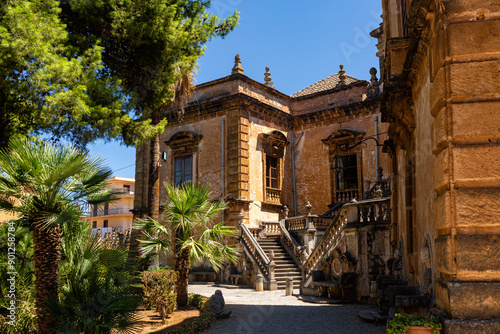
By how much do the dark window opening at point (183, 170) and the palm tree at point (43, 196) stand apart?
13.8 meters

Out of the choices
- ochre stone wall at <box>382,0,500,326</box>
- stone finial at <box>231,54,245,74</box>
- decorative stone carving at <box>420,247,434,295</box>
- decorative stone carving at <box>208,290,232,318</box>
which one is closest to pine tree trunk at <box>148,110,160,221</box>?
decorative stone carving at <box>208,290,232,318</box>

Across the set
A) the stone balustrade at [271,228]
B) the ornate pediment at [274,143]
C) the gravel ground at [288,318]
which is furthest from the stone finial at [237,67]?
the gravel ground at [288,318]

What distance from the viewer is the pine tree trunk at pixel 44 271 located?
7.20 meters

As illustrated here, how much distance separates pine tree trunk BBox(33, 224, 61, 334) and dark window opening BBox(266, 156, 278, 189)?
1422cm

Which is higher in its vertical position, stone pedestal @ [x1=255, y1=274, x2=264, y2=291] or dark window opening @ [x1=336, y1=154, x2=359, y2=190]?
dark window opening @ [x1=336, y1=154, x2=359, y2=190]

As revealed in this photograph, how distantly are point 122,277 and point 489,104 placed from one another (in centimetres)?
730

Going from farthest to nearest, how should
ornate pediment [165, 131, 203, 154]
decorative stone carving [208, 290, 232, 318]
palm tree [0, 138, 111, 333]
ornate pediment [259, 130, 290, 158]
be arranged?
ornate pediment [165, 131, 203, 154]
ornate pediment [259, 130, 290, 158]
decorative stone carving [208, 290, 232, 318]
palm tree [0, 138, 111, 333]

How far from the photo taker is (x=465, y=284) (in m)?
4.64

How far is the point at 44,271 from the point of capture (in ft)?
23.9

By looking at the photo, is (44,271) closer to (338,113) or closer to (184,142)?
(184,142)

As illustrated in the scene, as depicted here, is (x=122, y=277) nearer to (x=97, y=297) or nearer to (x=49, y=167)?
(x=97, y=297)

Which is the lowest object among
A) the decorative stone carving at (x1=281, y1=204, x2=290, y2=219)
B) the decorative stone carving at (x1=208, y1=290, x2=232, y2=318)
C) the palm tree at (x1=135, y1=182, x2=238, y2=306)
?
the decorative stone carving at (x1=208, y1=290, x2=232, y2=318)

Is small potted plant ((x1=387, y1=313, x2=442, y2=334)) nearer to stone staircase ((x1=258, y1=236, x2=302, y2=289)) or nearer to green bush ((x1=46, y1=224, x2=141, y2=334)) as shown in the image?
green bush ((x1=46, y1=224, x2=141, y2=334))

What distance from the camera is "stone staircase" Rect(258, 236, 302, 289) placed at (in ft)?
53.0
